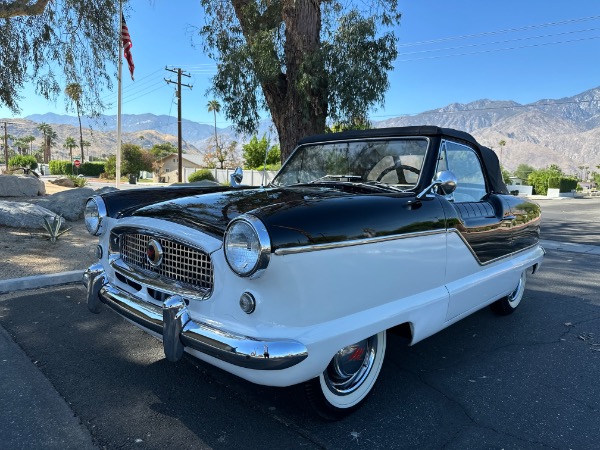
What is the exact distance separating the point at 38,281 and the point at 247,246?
422cm

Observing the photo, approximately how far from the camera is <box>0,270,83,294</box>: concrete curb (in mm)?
4883

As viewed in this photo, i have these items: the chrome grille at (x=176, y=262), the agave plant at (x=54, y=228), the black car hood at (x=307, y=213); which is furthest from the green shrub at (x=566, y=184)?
the chrome grille at (x=176, y=262)

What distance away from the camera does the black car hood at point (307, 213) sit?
2062 millimetres

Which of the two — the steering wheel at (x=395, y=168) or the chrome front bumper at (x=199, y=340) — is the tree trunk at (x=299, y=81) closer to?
the steering wheel at (x=395, y=168)

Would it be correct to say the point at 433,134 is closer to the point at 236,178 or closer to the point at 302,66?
the point at 236,178

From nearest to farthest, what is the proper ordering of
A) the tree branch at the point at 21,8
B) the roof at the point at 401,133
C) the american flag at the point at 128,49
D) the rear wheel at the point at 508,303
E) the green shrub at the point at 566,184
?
the roof at the point at 401,133
the rear wheel at the point at 508,303
the tree branch at the point at 21,8
the american flag at the point at 128,49
the green shrub at the point at 566,184

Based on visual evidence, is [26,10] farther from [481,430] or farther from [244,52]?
[481,430]

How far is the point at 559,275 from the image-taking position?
258 inches

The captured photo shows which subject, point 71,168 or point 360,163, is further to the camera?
point 71,168

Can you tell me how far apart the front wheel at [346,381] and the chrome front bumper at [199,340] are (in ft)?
1.43

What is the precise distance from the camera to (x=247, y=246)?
199cm

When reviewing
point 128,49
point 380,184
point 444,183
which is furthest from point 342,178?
point 128,49

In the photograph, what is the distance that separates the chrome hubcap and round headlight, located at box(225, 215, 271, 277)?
0.82m

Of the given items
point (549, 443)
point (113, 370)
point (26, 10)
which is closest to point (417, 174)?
point (549, 443)
